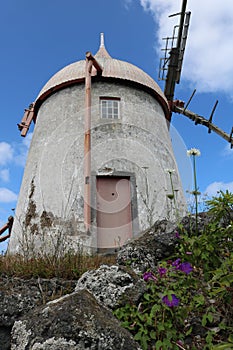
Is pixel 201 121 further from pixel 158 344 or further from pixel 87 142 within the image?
pixel 158 344

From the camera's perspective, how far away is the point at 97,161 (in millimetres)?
9062

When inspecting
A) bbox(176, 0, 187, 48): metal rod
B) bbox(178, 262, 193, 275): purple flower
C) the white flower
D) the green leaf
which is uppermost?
bbox(176, 0, 187, 48): metal rod

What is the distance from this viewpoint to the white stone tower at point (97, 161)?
8.43 m

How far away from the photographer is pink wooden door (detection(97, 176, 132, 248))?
8.41 m

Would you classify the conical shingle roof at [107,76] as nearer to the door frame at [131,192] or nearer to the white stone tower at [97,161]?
the white stone tower at [97,161]

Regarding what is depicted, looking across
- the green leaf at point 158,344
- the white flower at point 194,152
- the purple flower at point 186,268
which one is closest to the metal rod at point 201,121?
the white flower at point 194,152

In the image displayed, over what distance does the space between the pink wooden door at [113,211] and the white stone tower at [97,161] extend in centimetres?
2

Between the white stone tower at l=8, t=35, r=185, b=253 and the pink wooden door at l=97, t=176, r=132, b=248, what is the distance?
25 mm

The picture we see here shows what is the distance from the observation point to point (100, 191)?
883cm

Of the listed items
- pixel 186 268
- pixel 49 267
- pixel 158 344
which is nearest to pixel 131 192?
pixel 49 267

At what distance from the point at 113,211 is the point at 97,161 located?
1.38m

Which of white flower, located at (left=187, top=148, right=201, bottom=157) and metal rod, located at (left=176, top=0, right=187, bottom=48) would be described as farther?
metal rod, located at (left=176, top=0, right=187, bottom=48)

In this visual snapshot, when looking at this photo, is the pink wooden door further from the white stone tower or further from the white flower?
the white flower

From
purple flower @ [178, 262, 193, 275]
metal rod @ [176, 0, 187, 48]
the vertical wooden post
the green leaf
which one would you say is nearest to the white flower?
purple flower @ [178, 262, 193, 275]
